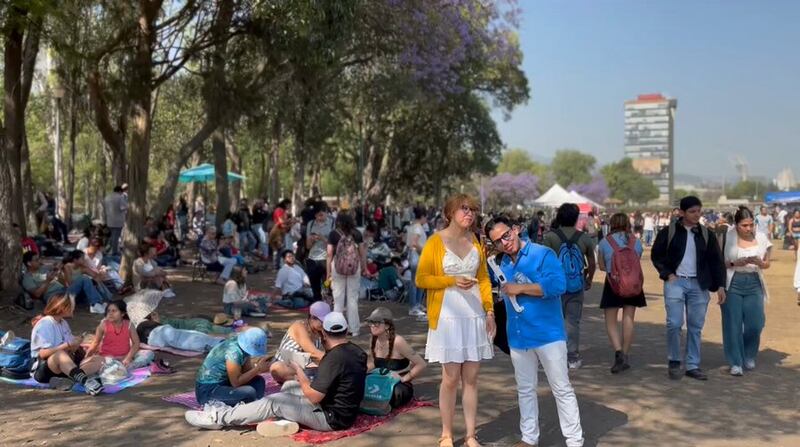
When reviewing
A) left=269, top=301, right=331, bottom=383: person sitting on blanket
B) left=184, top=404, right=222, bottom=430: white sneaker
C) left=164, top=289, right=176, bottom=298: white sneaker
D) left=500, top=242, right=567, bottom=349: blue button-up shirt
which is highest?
left=500, top=242, right=567, bottom=349: blue button-up shirt

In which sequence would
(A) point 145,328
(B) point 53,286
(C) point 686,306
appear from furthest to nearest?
(B) point 53,286, (A) point 145,328, (C) point 686,306

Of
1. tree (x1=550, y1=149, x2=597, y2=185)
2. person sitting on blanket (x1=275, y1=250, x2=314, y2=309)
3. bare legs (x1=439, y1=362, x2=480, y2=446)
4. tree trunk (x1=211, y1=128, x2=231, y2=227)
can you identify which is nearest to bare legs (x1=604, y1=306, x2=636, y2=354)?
bare legs (x1=439, y1=362, x2=480, y2=446)

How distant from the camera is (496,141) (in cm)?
4309

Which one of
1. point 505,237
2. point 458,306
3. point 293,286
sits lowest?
point 293,286

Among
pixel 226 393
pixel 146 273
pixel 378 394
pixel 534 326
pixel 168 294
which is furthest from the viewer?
pixel 168 294

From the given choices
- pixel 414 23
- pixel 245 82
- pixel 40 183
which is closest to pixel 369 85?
pixel 414 23

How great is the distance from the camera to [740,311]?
735cm

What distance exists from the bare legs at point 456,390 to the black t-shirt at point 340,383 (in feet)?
2.82

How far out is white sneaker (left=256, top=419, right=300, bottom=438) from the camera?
561 centimetres

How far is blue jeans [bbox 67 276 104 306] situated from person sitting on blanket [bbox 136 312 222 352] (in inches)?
104

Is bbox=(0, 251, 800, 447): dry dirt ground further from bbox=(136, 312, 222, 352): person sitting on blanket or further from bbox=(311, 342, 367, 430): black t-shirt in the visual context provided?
bbox=(136, 312, 222, 352): person sitting on blanket

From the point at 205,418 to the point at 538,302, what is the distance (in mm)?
2716

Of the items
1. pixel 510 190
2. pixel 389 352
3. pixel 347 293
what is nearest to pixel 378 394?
pixel 389 352

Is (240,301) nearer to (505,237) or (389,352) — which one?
(389,352)
